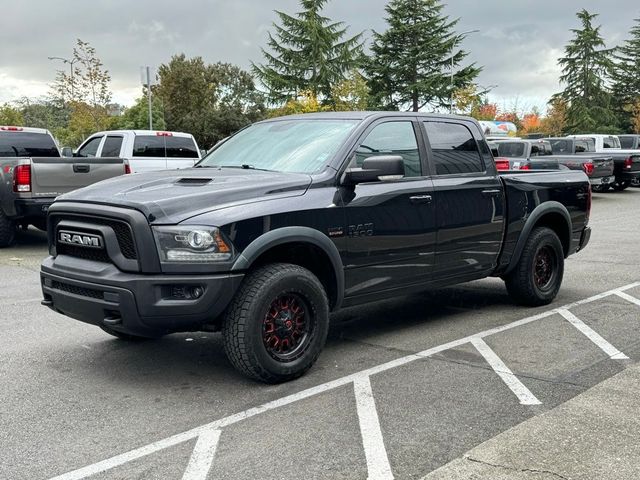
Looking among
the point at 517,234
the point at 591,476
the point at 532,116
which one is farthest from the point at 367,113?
the point at 532,116

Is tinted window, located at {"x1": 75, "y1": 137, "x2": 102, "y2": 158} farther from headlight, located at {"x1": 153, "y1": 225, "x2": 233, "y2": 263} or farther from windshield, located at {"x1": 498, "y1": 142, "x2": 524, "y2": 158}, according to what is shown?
headlight, located at {"x1": 153, "y1": 225, "x2": 233, "y2": 263}

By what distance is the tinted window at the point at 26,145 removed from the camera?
12883mm

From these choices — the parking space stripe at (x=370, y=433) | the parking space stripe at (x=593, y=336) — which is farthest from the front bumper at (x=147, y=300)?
the parking space stripe at (x=593, y=336)

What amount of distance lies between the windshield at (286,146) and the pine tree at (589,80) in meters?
60.4

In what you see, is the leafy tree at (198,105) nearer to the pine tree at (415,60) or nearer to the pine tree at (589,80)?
the pine tree at (415,60)

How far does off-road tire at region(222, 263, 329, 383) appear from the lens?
4543 millimetres

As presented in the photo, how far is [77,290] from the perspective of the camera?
473cm

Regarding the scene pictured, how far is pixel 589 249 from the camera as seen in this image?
11461mm

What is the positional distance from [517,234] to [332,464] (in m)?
3.87

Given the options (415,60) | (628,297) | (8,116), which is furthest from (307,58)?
(628,297)

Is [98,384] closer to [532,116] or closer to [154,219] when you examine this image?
[154,219]

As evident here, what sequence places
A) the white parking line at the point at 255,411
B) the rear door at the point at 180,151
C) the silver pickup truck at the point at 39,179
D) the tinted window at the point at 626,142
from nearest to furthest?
the white parking line at the point at 255,411, the silver pickup truck at the point at 39,179, the rear door at the point at 180,151, the tinted window at the point at 626,142

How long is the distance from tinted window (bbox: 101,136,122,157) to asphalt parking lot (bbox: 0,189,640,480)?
773cm

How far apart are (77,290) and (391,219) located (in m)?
2.29
